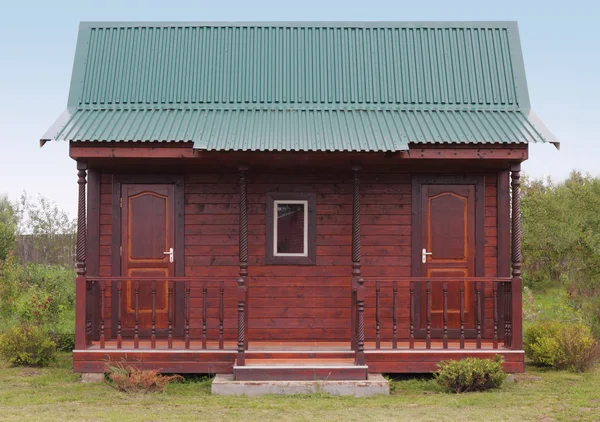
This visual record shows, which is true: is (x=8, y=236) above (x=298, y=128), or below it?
below

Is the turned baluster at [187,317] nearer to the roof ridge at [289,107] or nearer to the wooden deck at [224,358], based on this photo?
the wooden deck at [224,358]

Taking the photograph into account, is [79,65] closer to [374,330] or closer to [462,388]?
[374,330]

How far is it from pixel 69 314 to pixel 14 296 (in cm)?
233

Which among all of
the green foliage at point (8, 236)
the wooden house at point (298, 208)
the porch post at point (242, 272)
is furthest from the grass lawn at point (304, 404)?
the green foliage at point (8, 236)

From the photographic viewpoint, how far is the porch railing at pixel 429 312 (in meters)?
9.72

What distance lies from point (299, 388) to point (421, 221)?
2.98m

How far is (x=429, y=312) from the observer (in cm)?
976

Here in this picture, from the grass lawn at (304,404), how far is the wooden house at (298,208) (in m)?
0.47

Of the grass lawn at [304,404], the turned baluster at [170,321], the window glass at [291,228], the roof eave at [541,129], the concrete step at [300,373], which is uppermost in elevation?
the roof eave at [541,129]

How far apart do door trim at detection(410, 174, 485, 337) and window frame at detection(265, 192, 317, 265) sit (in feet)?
4.51

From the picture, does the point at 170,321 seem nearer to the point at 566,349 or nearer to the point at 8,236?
the point at 566,349

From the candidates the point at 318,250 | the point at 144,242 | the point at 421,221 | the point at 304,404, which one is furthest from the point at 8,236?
the point at 304,404

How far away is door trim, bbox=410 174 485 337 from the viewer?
34.1 feet

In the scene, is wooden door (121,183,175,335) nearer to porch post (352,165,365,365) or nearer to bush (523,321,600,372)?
porch post (352,165,365,365)
